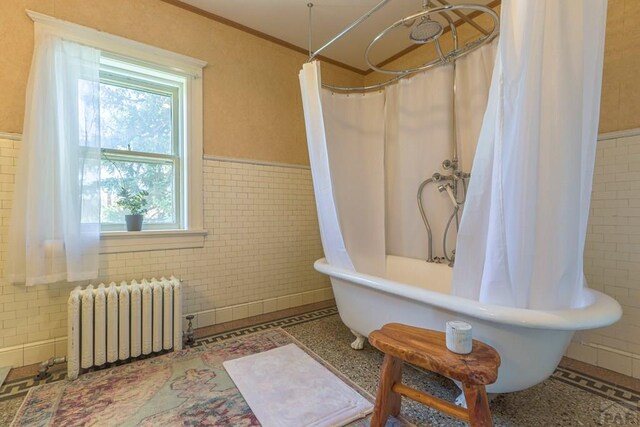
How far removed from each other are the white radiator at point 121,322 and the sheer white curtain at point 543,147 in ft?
6.37

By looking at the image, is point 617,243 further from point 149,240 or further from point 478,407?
point 149,240

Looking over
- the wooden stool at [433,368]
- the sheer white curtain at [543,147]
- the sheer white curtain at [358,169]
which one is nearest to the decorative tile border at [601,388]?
the sheer white curtain at [543,147]

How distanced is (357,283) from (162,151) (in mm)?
1831

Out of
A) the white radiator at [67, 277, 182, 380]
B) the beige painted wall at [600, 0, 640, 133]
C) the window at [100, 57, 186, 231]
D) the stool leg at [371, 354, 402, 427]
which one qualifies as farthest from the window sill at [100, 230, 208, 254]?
the beige painted wall at [600, 0, 640, 133]

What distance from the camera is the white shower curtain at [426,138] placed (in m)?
2.09

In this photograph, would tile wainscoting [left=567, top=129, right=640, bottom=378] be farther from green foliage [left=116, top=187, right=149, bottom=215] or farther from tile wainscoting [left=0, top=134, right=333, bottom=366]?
green foliage [left=116, top=187, right=149, bottom=215]

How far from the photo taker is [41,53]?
177cm

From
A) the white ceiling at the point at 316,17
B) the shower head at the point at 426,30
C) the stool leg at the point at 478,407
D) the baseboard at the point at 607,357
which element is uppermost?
the white ceiling at the point at 316,17

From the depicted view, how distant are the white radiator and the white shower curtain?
5.87 feet

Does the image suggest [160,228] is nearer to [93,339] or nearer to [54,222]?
[54,222]

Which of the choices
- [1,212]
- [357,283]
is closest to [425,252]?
[357,283]

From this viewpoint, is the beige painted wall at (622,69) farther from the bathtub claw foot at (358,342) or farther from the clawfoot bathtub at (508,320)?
the bathtub claw foot at (358,342)

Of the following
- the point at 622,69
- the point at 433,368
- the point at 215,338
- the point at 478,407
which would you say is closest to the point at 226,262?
the point at 215,338

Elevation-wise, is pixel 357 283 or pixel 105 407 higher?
pixel 357 283
